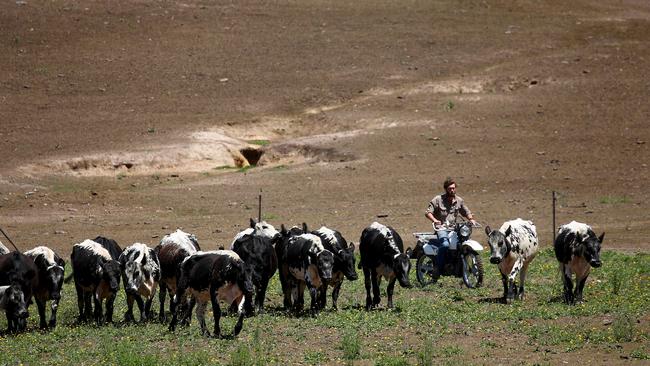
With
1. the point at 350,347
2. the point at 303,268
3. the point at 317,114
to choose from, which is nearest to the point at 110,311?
the point at 303,268

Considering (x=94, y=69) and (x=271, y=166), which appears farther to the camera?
(x=94, y=69)

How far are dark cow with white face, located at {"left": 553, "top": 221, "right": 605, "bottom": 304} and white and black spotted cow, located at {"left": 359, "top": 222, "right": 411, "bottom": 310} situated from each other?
2.86m

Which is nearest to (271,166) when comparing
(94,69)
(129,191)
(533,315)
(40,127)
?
(129,191)

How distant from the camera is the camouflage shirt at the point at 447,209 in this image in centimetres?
2492

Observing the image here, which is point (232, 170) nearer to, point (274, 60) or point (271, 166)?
point (271, 166)

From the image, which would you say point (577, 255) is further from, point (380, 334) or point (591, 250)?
point (380, 334)

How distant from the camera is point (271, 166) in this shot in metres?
46.9

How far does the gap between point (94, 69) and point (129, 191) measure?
17.3 m

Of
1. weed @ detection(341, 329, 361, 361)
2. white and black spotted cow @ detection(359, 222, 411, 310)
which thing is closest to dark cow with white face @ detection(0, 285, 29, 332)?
weed @ detection(341, 329, 361, 361)

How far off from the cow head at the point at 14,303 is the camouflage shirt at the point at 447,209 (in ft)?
28.3

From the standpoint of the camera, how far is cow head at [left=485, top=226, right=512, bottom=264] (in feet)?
74.0

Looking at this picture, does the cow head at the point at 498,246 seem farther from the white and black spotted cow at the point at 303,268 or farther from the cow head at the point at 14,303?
the cow head at the point at 14,303

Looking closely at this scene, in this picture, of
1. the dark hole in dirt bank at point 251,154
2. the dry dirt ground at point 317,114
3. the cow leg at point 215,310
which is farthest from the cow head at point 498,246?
the dark hole in dirt bank at point 251,154

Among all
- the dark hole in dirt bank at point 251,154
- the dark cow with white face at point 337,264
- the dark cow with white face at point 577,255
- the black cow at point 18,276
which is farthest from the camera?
the dark hole in dirt bank at point 251,154
